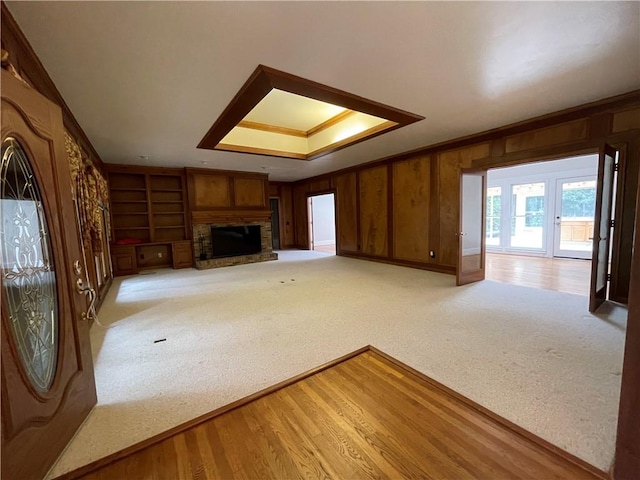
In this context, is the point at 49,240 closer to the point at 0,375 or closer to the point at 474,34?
the point at 0,375

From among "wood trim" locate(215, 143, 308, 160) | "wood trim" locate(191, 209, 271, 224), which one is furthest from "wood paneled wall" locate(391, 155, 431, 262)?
"wood trim" locate(191, 209, 271, 224)

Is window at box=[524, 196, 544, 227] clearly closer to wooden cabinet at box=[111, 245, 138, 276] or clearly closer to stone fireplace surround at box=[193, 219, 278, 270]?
stone fireplace surround at box=[193, 219, 278, 270]

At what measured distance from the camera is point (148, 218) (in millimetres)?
6379

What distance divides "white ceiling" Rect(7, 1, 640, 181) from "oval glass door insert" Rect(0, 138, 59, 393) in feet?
3.70

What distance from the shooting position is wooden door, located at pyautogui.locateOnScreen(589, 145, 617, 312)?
3057mm

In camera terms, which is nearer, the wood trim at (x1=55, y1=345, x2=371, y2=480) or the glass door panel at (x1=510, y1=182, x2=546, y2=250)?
the wood trim at (x1=55, y1=345, x2=371, y2=480)

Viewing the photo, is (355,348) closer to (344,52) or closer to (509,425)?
(509,425)

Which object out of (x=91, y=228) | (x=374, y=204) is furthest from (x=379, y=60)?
(x=374, y=204)

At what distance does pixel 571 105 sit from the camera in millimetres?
3320

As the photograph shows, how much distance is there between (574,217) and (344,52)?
757 centimetres

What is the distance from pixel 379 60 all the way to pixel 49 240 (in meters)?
2.61

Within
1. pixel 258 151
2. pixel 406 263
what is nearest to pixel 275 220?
pixel 258 151

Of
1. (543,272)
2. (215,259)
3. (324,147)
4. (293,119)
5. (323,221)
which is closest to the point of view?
(293,119)

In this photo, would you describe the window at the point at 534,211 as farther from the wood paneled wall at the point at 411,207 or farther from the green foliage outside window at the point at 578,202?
the wood paneled wall at the point at 411,207
